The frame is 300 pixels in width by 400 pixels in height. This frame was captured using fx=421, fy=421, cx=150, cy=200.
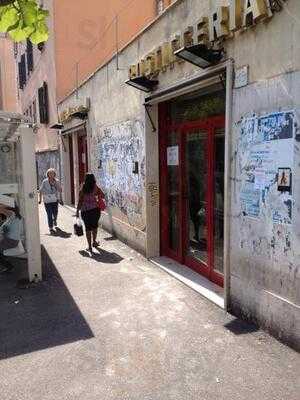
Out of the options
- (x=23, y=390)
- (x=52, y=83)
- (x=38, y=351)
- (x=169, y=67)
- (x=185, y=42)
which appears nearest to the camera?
(x=23, y=390)

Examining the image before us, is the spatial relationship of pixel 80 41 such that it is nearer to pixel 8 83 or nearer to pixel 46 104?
pixel 46 104

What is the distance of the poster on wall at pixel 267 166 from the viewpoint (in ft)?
13.5

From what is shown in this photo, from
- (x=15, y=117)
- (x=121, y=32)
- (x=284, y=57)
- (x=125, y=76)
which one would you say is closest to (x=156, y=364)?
(x=284, y=57)

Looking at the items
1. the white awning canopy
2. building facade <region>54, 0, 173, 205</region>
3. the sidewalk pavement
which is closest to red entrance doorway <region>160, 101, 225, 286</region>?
the sidewalk pavement

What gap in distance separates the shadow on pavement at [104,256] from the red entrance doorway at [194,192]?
890 millimetres

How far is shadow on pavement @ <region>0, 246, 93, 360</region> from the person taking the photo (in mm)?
4461

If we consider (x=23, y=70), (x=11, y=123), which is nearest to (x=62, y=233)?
(x=11, y=123)

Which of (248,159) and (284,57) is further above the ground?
(284,57)

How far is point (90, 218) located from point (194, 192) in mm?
2604

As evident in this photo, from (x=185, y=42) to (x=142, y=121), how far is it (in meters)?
2.16

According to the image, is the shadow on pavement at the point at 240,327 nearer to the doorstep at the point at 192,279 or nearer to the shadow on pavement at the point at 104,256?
the doorstep at the point at 192,279

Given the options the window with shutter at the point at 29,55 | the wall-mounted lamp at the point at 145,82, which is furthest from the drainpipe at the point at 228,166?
the window with shutter at the point at 29,55

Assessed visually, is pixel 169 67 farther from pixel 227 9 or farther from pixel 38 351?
pixel 38 351

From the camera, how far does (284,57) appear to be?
405 centimetres
